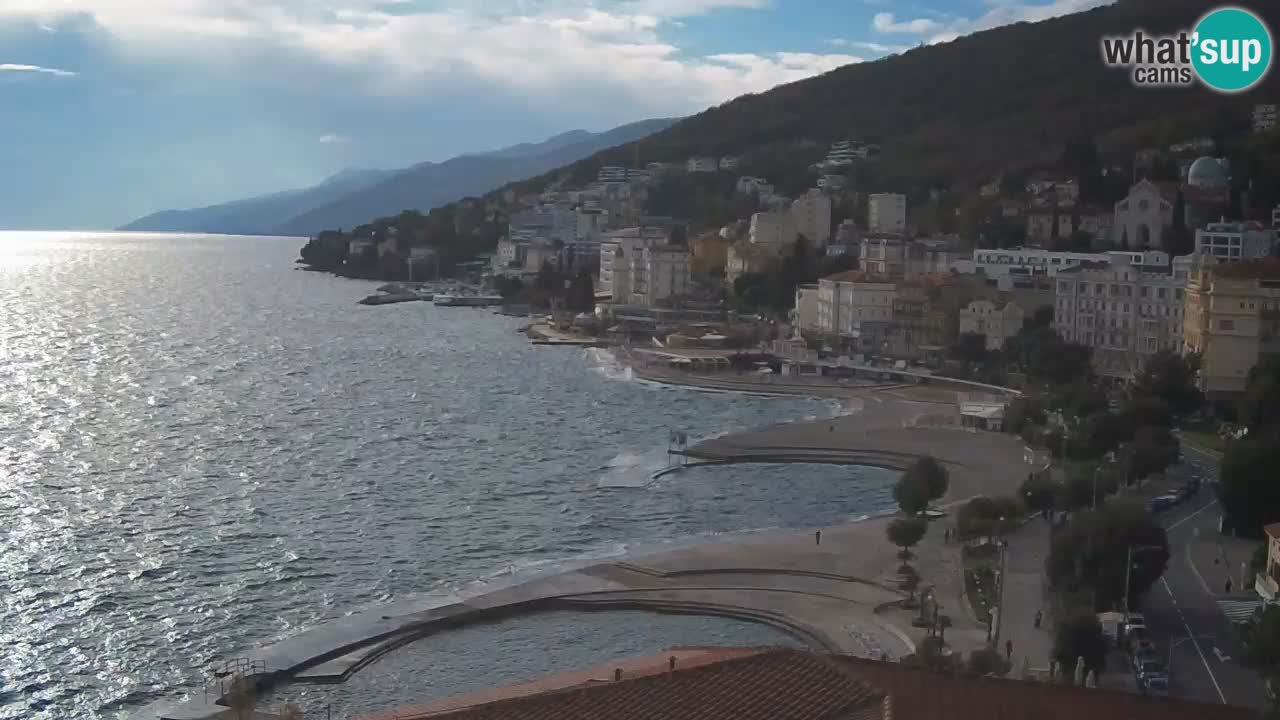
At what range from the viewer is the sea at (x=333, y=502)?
57.5 ft

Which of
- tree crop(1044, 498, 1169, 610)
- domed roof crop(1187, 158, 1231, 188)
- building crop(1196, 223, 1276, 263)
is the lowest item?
tree crop(1044, 498, 1169, 610)

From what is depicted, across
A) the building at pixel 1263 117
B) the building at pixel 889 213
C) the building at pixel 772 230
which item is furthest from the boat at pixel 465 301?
the building at pixel 1263 117

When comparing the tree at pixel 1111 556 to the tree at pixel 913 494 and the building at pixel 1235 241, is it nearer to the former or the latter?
the tree at pixel 913 494

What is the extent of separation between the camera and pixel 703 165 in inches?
4158

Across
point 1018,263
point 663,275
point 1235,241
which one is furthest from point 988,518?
point 663,275

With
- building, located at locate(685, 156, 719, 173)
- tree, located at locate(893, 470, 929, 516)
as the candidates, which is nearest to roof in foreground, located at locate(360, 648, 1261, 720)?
tree, located at locate(893, 470, 929, 516)

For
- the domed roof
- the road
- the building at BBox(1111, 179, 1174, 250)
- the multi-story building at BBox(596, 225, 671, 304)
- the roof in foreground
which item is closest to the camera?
the roof in foreground

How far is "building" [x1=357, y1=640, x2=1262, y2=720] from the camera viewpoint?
25.3ft

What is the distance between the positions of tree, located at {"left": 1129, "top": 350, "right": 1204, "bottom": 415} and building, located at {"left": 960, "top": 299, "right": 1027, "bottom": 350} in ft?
40.9

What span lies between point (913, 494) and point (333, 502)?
39.3 feet

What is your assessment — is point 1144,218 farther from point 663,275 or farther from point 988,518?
point 988,518

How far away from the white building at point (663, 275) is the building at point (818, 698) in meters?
62.7

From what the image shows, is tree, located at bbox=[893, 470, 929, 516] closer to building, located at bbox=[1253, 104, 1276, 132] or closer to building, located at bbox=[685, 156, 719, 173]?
building, located at bbox=[1253, 104, 1276, 132]

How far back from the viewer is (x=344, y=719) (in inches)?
585
